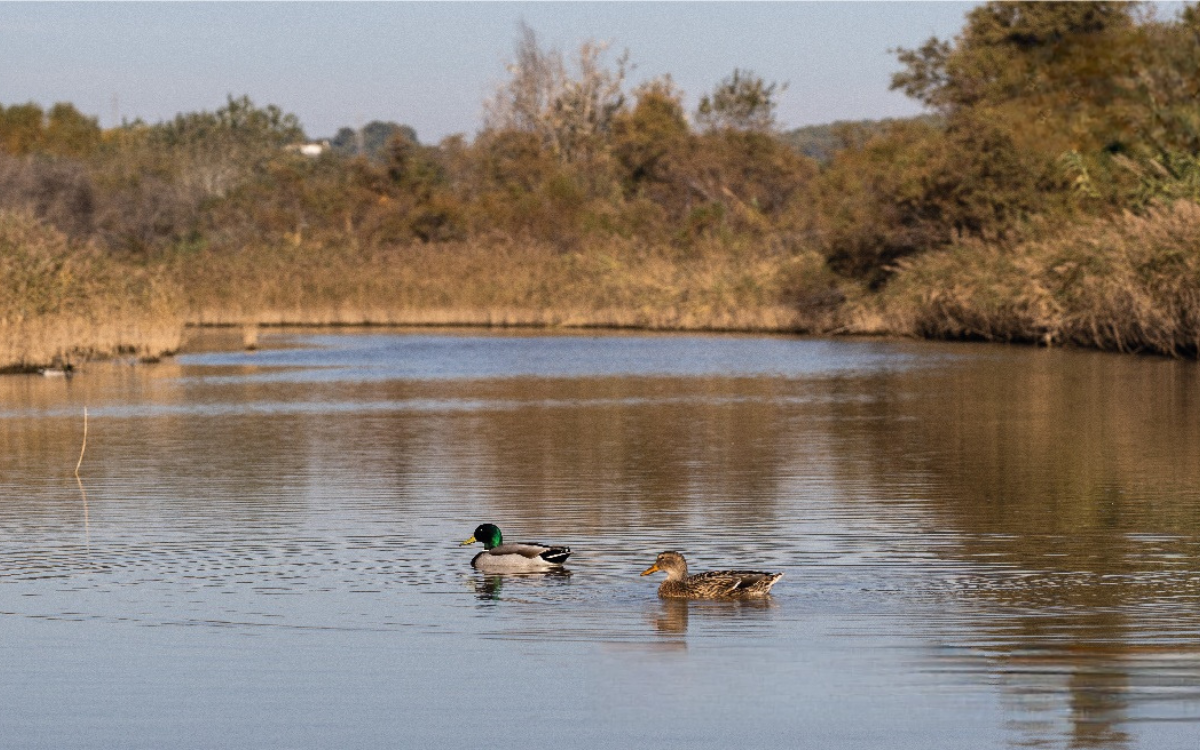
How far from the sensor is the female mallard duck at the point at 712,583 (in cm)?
1163

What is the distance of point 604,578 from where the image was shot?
12.9m

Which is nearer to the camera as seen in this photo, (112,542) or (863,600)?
(863,600)

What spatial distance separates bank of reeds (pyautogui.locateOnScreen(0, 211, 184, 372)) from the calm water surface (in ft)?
29.0

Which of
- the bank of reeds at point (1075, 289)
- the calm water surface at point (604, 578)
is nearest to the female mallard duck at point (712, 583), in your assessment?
the calm water surface at point (604, 578)

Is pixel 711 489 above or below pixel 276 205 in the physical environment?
below

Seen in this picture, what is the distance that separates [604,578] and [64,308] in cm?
2723

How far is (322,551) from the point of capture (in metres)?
14.3

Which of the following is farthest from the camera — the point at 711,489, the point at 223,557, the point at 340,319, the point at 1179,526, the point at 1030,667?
the point at 340,319

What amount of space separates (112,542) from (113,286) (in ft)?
88.9

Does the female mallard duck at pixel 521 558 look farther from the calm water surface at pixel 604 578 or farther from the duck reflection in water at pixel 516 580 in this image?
the calm water surface at pixel 604 578

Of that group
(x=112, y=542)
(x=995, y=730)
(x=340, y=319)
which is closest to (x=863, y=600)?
(x=995, y=730)

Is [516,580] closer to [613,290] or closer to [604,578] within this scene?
[604,578]

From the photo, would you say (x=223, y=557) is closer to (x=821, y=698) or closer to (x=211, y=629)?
(x=211, y=629)

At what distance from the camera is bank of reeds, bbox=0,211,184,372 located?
36844 millimetres
